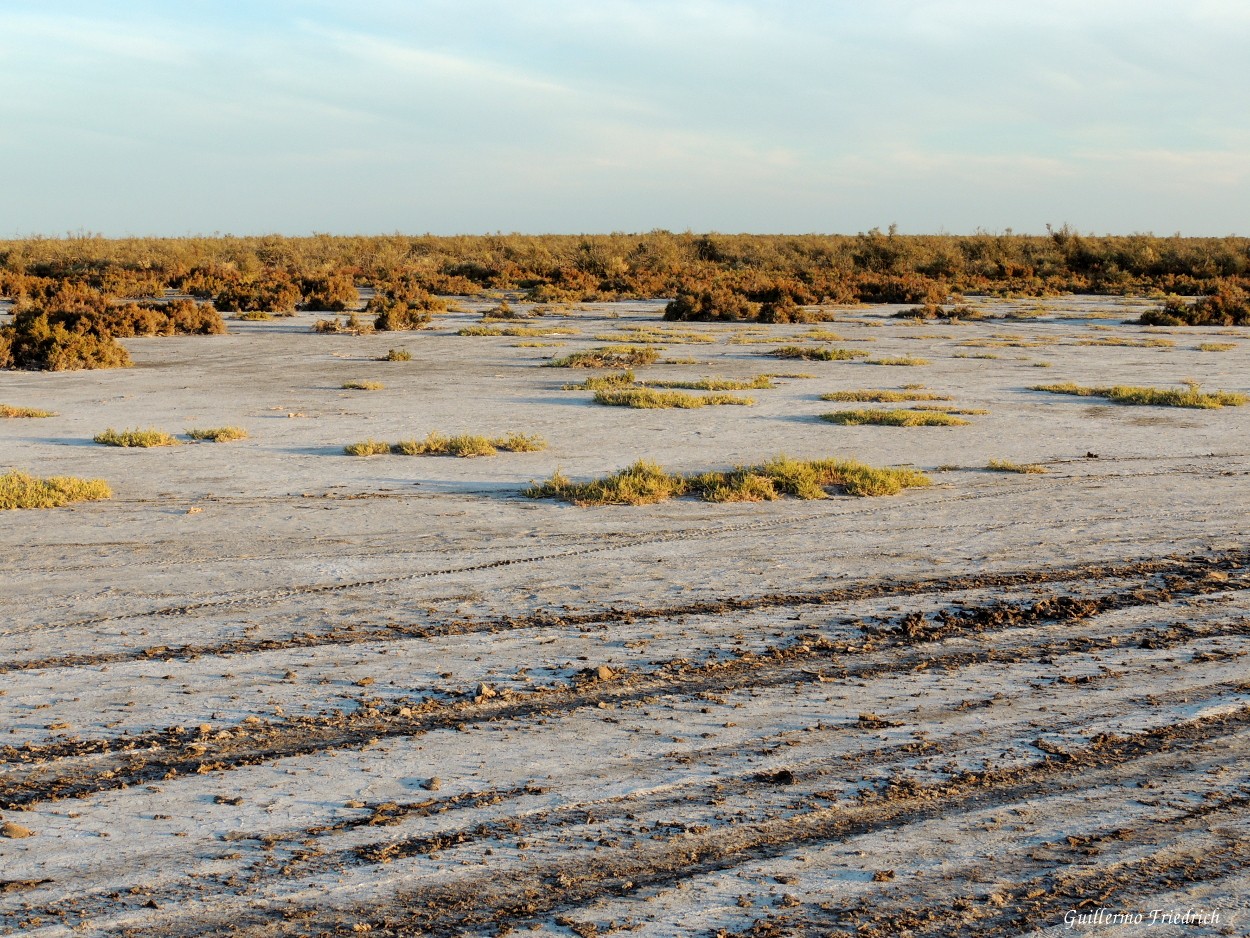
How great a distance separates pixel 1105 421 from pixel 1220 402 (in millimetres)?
2750

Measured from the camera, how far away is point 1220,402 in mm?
17578

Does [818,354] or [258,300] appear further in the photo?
[258,300]

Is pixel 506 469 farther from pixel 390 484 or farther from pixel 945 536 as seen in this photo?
pixel 945 536

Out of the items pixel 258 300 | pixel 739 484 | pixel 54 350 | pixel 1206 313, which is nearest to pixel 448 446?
pixel 739 484

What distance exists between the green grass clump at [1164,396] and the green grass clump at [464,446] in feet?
28.6

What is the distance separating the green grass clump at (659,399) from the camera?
1688cm

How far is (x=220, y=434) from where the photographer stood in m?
13.9

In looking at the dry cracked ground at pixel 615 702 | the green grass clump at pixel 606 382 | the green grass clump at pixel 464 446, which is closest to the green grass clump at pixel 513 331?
the green grass clump at pixel 606 382

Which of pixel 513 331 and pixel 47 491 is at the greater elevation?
pixel 513 331

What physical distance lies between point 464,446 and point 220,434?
284cm

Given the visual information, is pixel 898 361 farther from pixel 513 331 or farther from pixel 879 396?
pixel 513 331

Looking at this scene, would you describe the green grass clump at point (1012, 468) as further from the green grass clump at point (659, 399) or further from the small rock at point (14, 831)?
the small rock at point (14, 831)

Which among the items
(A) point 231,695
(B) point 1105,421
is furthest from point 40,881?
(B) point 1105,421

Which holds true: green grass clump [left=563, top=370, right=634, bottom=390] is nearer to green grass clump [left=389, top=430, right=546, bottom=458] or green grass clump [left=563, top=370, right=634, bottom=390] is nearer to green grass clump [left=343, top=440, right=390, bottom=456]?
green grass clump [left=389, top=430, right=546, bottom=458]
